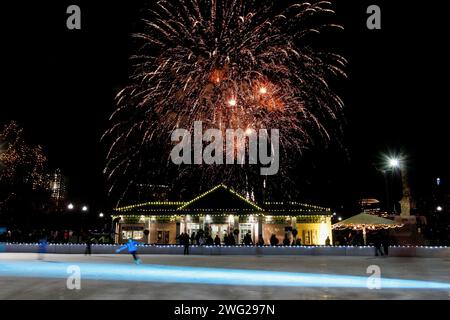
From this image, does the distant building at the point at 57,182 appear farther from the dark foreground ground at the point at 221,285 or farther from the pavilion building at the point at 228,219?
the dark foreground ground at the point at 221,285

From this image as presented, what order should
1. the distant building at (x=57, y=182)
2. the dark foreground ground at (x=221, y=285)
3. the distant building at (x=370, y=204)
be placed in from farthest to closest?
the distant building at (x=57, y=182), the distant building at (x=370, y=204), the dark foreground ground at (x=221, y=285)

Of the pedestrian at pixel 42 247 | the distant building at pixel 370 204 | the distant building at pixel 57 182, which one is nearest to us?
the pedestrian at pixel 42 247

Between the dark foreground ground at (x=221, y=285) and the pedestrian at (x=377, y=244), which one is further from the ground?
the pedestrian at (x=377, y=244)

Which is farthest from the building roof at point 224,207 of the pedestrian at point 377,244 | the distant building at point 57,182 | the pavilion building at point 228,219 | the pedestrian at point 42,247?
the distant building at point 57,182

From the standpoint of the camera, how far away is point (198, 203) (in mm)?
35781

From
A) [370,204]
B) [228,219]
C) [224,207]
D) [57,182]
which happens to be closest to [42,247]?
[224,207]

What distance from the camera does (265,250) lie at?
94.9 ft

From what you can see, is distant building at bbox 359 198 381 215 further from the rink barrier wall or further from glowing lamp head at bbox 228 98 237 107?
glowing lamp head at bbox 228 98 237 107

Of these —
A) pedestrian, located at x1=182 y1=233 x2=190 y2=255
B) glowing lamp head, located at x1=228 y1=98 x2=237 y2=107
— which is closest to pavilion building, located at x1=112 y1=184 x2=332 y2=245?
pedestrian, located at x1=182 y1=233 x2=190 y2=255

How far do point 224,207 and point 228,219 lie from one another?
3.52 feet

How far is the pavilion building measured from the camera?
115 ft

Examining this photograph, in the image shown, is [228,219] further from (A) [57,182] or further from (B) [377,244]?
(A) [57,182]

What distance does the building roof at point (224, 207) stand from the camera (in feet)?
115
